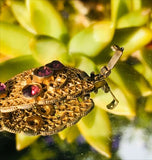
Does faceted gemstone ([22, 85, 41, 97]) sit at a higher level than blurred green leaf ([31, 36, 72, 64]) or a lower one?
lower

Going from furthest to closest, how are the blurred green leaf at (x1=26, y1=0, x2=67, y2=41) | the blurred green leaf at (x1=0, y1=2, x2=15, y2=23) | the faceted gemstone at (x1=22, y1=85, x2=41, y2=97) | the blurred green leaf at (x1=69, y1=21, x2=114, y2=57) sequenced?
the blurred green leaf at (x1=0, y1=2, x2=15, y2=23) → the blurred green leaf at (x1=26, y1=0, x2=67, y2=41) → the blurred green leaf at (x1=69, y1=21, x2=114, y2=57) → the faceted gemstone at (x1=22, y1=85, x2=41, y2=97)

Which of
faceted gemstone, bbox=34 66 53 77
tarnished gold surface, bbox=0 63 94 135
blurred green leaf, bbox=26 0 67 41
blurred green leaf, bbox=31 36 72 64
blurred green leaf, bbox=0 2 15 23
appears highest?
blurred green leaf, bbox=0 2 15 23

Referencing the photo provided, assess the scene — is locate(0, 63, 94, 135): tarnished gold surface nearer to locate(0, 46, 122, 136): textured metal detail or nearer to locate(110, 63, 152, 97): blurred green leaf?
locate(0, 46, 122, 136): textured metal detail

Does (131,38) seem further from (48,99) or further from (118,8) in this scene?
(48,99)

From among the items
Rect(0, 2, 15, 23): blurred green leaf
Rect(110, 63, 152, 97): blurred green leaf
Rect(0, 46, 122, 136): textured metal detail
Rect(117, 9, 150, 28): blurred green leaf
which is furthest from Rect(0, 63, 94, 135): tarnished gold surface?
Rect(0, 2, 15, 23): blurred green leaf

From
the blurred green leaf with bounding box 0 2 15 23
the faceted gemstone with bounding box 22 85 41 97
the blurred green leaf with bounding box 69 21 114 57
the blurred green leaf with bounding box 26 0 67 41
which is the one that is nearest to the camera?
the faceted gemstone with bounding box 22 85 41 97

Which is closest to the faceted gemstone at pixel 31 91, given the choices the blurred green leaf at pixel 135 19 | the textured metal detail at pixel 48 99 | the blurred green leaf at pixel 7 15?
the textured metal detail at pixel 48 99

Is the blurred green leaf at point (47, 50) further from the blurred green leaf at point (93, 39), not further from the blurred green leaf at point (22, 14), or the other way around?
the blurred green leaf at point (22, 14)

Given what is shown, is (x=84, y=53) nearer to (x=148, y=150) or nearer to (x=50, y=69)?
(x=50, y=69)
